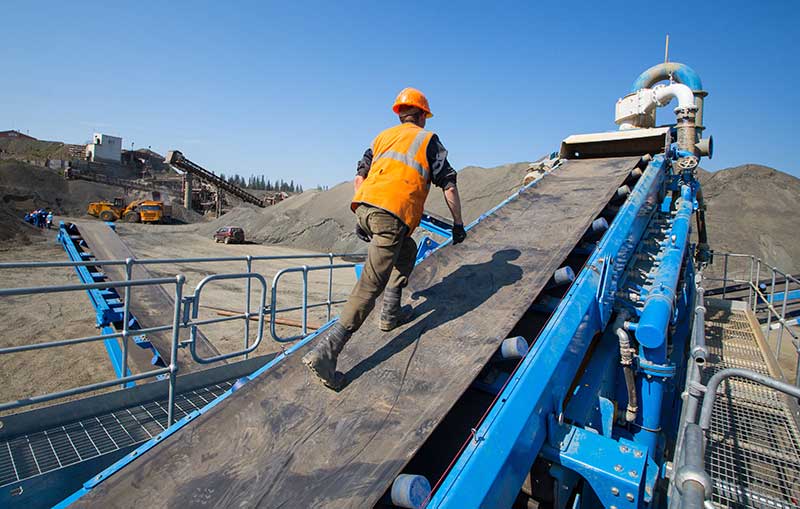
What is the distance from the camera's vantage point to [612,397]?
3.46 metres

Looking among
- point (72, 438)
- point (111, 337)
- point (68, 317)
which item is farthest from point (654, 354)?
point (68, 317)

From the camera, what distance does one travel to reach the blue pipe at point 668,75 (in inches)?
307

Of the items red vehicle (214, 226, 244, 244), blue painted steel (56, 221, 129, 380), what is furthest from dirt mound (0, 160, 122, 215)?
blue painted steel (56, 221, 129, 380)

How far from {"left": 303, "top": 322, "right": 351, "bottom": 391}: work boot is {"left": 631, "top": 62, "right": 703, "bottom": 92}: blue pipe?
8279mm

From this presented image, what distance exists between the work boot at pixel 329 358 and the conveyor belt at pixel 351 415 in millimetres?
84

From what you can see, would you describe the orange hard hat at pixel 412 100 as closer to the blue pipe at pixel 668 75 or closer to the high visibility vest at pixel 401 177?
the high visibility vest at pixel 401 177

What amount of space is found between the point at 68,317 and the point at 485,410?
11.2 m

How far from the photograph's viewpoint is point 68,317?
33.2 ft

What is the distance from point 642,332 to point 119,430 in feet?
13.5

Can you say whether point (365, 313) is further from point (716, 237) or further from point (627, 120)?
point (716, 237)

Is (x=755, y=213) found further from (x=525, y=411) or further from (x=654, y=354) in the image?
(x=525, y=411)

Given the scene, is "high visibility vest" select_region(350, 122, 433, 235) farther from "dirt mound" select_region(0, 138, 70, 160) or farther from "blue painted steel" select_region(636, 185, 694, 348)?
"dirt mound" select_region(0, 138, 70, 160)

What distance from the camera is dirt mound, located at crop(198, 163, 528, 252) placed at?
2545 cm

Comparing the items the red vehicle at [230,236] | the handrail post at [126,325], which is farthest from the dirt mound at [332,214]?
the handrail post at [126,325]
